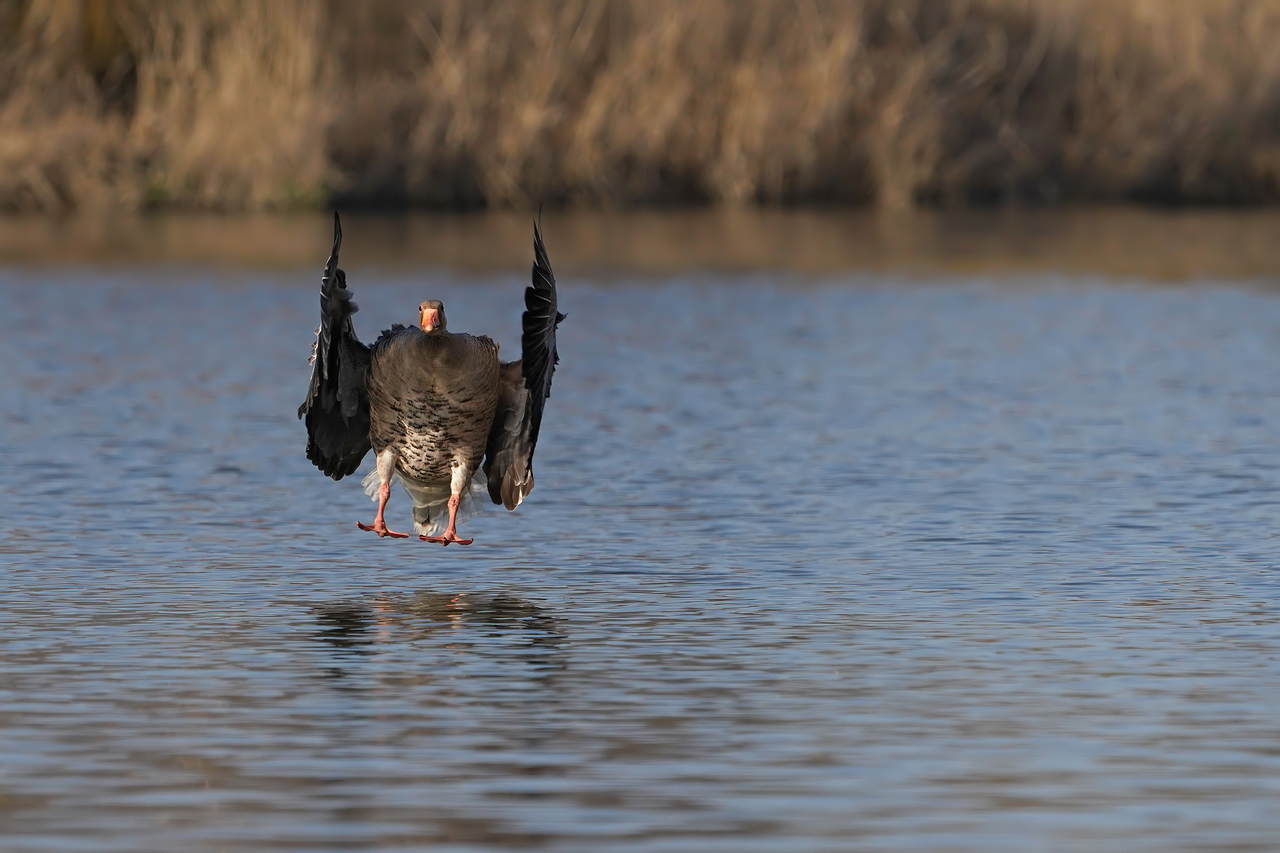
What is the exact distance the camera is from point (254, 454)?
13.4 metres

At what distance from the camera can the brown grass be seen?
28750mm

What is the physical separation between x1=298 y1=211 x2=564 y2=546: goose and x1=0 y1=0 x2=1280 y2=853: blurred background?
304 millimetres

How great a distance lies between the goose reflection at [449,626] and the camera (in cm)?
862

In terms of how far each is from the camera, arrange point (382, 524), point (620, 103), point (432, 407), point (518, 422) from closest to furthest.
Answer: point (432, 407) < point (382, 524) < point (518, 422) < point (620, 103)

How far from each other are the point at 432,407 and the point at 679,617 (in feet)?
4.70

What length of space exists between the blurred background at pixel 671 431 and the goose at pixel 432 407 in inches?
12.0

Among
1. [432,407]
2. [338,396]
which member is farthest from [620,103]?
[432,407]

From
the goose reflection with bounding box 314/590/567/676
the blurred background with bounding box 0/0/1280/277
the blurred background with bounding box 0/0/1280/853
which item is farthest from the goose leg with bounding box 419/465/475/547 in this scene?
the blurred background with bounding box 0/0/1280/277

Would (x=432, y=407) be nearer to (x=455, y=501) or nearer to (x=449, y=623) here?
(x=455, y=501)

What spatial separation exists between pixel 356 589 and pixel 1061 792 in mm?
3827

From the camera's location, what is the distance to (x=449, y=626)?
908 centimetres

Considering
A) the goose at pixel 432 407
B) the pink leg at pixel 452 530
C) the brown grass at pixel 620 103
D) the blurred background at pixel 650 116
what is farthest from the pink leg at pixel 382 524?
the brown grass at pixel 620 103

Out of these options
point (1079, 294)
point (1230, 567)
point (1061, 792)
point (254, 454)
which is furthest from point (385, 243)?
point (1061, 792)

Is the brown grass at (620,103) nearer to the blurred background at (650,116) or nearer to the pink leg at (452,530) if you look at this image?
the blurred background at (650,116)
